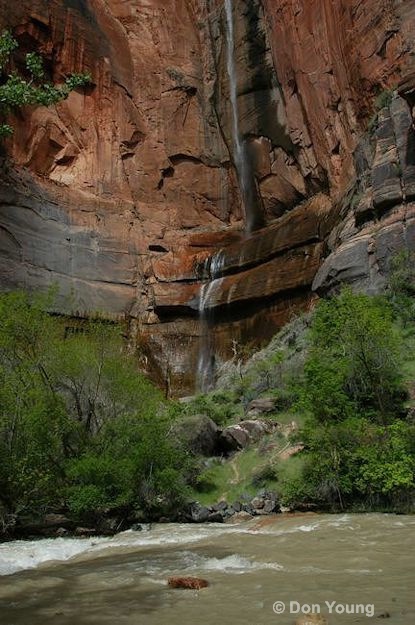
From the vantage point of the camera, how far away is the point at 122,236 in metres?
39.8

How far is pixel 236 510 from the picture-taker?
15.4 meters

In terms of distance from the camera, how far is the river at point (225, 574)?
591 centimetres

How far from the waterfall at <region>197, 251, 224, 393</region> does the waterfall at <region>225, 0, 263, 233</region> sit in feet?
17.2

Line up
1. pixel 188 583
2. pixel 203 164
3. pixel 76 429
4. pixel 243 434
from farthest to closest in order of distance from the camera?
1. pixel 203 164
2. pixel 243 434
3. pixel 76 429
4. pixel 188 583

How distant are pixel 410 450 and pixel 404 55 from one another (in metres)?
23.5

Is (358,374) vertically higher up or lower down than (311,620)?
higher up

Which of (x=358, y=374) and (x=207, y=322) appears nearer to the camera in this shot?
(x=358, y=374)

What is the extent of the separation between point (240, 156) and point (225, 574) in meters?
38.6

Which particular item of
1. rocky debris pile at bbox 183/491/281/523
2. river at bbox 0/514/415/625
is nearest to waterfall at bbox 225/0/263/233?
rocky debris pile at bbox 183/491/281/523

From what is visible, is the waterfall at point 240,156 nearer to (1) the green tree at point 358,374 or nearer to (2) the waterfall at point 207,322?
(2) the waterfall at point 207,322

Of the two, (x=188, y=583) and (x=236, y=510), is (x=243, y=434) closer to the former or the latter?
(x=236, y=510)

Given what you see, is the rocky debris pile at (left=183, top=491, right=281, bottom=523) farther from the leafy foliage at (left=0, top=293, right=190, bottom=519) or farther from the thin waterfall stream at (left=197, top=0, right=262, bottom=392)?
the thin waterfall stream at (left=197, top=0, right=262, bottom=392)

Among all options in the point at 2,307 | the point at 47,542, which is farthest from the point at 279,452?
the point at 2,307

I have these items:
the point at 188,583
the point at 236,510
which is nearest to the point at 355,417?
the point at 236,510
